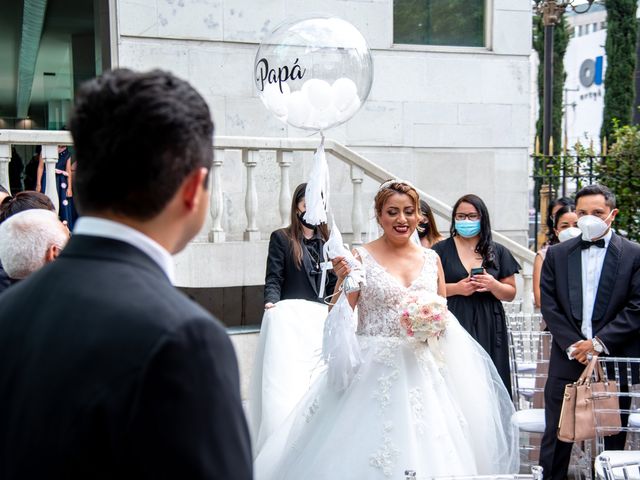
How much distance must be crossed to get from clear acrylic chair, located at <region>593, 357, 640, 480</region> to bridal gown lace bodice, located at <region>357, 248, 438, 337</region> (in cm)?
114

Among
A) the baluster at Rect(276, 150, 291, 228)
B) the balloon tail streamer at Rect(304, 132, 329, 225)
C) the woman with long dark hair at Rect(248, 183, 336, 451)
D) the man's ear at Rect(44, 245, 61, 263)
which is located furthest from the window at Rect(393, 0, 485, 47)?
the man's ear at Rect(44, 245, 61, 263)

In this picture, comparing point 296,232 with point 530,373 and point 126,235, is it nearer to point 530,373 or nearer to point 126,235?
point 530,373

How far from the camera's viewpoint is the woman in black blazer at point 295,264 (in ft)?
21.3

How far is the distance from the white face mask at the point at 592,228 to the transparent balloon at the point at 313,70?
1703mm

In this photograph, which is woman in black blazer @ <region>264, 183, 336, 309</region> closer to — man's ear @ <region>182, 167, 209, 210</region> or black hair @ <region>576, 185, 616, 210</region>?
black hair @ <region>576, 185, 616, 210</region>

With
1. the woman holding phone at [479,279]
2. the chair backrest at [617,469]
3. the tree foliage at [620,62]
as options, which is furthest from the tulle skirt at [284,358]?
the tree foliage at [620,62]

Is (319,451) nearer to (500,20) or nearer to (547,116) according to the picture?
(500,20)

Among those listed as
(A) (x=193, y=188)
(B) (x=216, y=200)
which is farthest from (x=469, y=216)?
(A) (x=193, y=188)

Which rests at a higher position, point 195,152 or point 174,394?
point 195,152

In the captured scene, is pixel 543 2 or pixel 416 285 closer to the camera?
pixel 416 285

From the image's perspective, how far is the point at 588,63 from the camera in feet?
223

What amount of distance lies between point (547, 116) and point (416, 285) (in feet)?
30.6

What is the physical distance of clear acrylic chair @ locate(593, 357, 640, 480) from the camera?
363 centimetres

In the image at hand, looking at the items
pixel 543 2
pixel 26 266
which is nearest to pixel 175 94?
pixel 26 266
